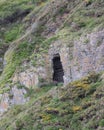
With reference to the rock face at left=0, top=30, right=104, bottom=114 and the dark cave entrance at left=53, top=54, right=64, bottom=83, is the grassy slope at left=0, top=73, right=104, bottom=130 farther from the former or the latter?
the dark cave entrance at left=53, top=54, right=64, bottom=83

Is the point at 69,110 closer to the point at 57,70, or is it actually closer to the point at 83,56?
the point at 83,56

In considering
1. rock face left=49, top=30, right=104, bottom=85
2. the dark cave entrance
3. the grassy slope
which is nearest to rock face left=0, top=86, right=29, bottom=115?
the dark cave entrance

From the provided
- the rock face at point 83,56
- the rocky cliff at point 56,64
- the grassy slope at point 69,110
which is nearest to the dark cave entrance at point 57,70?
the rocky cliff at point 56,64

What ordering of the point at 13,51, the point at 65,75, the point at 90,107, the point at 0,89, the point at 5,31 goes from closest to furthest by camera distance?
the point at 90,107 → the point at 65,75 → the point at 0,89 → the point at 13,51 → the point at 5,31

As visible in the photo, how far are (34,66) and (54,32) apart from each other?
4102 mm

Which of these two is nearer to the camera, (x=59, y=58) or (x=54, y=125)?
(x=54, y=125)

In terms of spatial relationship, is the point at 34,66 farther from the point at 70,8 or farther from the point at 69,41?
the point at 70,8

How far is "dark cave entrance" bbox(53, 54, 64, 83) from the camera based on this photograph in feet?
125

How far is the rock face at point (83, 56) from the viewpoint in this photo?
34.8m

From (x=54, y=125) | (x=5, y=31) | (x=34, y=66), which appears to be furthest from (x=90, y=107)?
(x=5, y=31)

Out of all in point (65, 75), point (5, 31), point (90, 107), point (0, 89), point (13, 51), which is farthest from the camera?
point (5, 31)

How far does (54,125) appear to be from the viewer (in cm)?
2720

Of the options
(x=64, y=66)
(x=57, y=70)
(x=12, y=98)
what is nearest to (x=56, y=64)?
(x=57, y=70)

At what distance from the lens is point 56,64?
38.5 metres
